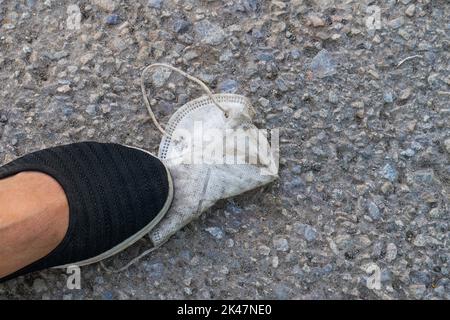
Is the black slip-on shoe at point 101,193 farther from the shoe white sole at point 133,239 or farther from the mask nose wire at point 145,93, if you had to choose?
the mask nose wire at point 145,93

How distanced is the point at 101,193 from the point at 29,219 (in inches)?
10.5

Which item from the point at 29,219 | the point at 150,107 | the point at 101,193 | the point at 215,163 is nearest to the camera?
the point at 29,219

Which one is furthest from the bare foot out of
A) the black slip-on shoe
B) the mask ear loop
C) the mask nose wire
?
the mask nose wire

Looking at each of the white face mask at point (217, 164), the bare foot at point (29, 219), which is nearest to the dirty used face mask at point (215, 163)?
the white face mask at point (217, 164)

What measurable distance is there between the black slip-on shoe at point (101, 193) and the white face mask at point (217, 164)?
0.19 ft

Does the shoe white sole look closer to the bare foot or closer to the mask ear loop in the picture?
the mask ear loop

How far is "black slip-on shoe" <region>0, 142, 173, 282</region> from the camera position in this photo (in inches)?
88.3

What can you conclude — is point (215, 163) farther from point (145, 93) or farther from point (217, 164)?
point (145, 93)

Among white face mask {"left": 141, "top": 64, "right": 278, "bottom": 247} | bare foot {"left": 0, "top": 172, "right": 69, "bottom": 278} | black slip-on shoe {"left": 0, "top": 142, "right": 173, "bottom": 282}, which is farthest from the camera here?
white face mask {"left": 141, "top": 64, "right": 278, "bottom": 247}

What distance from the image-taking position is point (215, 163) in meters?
2.40

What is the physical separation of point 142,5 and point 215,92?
49cm

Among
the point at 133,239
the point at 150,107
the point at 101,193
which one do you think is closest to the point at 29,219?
the point at 101,193
